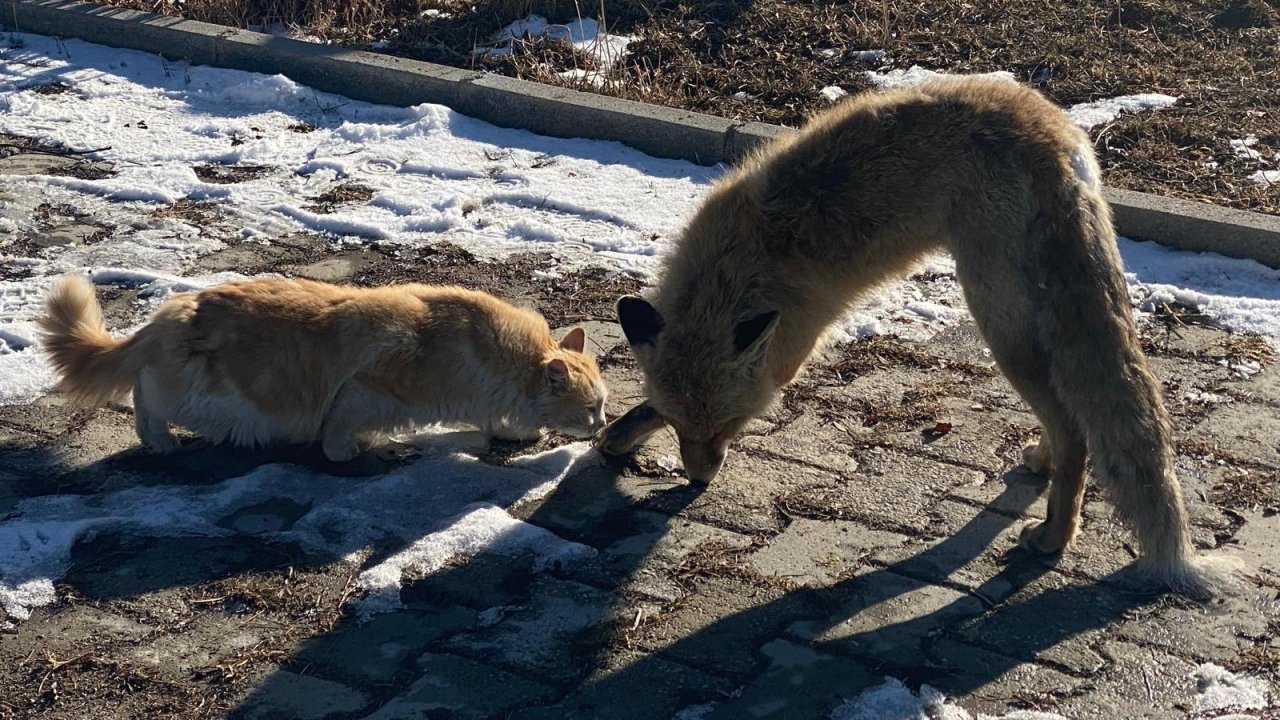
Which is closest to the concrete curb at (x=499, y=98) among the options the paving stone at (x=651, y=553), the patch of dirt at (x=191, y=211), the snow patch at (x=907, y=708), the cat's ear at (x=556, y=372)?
the patch of dirt at (x=191, y=211)

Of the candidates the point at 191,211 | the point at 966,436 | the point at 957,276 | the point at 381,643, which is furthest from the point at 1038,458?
the point at 191,211

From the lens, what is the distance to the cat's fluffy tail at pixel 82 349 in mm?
5266

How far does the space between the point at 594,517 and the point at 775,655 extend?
44.3 inches

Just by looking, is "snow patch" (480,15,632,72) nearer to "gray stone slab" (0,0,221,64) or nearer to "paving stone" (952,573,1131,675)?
"gray stone slab" (0,0,221,64)

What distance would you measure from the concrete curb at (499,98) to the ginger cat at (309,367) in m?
3.28

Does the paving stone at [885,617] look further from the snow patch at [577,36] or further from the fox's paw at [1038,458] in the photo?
the snow patch at [577,36]

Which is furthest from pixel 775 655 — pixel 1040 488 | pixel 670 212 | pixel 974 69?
pixel 974 69

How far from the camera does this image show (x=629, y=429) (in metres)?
5.36

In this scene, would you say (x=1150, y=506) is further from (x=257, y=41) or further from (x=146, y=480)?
(x=257, y=41)

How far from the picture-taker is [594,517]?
4.98 meters

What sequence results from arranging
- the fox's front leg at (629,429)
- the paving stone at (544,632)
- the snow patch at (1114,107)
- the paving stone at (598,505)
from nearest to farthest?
1. the paving stone at (544,632)
2. the paving stone at (598,505)
3. the fox's front leg at (629,429)
4. the snow patch at (1114,107)

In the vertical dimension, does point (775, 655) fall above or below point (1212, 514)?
below

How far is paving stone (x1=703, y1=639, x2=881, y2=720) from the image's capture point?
3.80 meters

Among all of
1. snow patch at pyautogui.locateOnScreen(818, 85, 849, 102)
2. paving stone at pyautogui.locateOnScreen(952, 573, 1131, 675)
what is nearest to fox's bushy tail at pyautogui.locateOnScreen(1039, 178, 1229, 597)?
paving stone at pyautogui.locateOnScreen(952, 573, 1131, 675)
